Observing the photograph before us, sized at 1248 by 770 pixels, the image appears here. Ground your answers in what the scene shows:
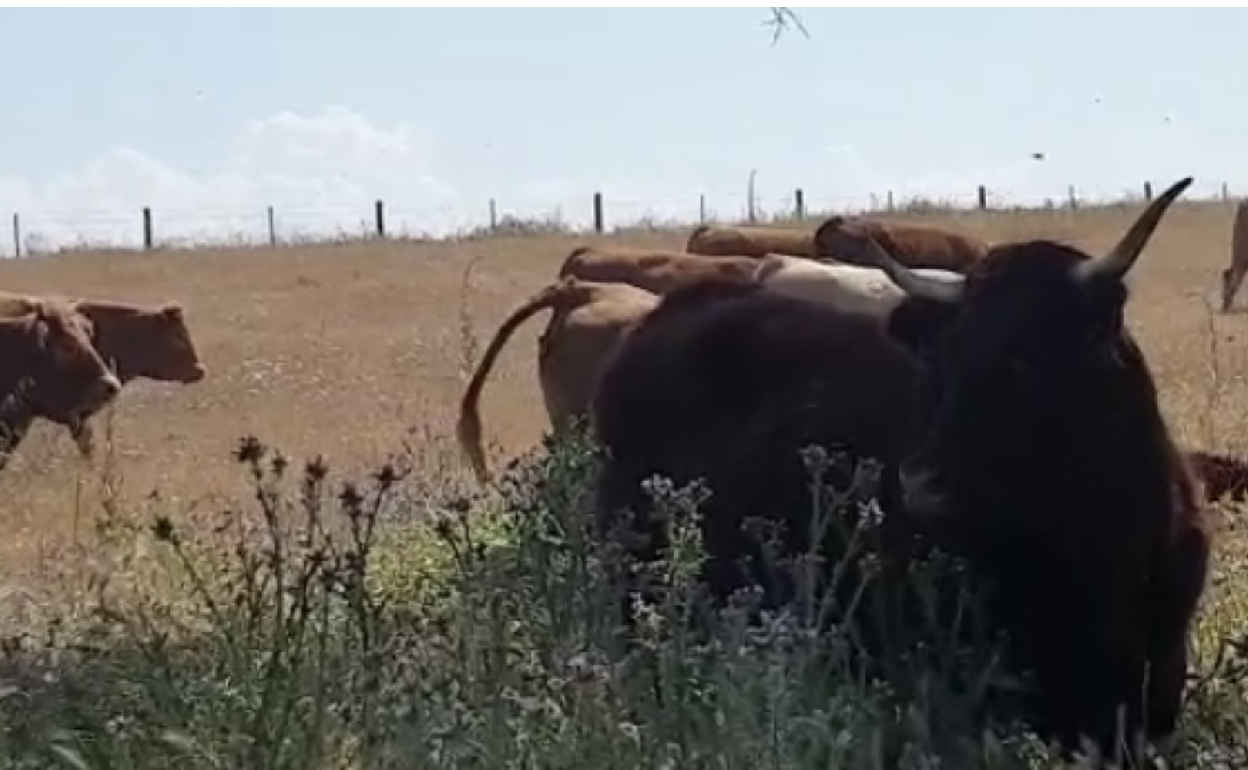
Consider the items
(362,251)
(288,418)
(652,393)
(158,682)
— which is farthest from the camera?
(362,251)

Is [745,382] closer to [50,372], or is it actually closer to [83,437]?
[83,437]

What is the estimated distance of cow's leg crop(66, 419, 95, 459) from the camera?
13.2m

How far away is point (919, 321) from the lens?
6.21m

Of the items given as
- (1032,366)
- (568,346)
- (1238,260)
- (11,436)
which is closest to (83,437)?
(11,436)

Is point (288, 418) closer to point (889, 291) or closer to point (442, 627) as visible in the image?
point (889, 291)

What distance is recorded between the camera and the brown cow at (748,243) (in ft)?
59.9

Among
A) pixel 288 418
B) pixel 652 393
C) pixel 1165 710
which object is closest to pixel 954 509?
pixel 1165 710

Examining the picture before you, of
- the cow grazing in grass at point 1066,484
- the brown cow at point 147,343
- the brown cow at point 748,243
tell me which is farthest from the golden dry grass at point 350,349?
the brown cow at point 748,243

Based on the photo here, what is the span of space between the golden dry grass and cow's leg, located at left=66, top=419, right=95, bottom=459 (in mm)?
142

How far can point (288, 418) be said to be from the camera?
1753cm

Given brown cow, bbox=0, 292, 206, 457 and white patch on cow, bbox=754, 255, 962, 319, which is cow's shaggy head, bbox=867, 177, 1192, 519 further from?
brown cow, bbox=0, 292, 206, 457

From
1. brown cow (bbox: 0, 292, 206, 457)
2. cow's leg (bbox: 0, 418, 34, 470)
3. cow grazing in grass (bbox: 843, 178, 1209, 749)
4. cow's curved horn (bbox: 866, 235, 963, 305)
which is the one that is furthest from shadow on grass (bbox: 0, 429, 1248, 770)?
brown cow (bbox: 0, 292, 206, 457)

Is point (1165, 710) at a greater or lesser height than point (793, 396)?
lesser

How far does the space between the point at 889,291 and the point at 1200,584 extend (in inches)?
176
